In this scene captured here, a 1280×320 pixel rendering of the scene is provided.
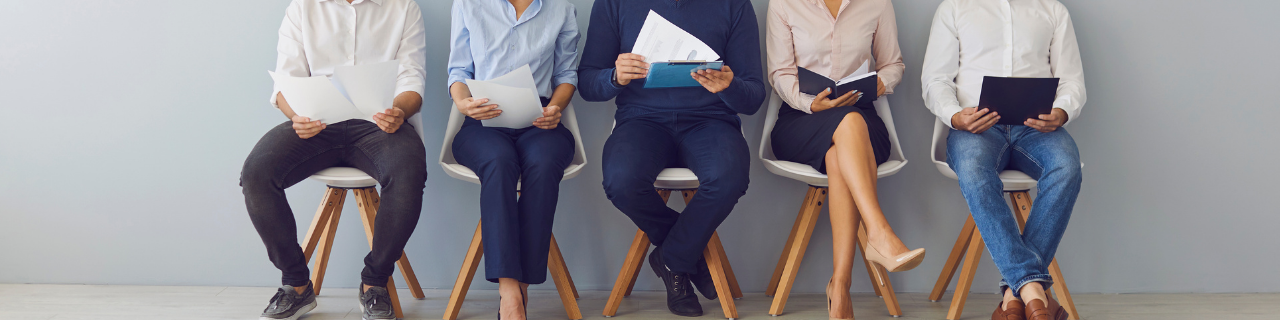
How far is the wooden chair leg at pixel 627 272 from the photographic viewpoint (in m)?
2.21

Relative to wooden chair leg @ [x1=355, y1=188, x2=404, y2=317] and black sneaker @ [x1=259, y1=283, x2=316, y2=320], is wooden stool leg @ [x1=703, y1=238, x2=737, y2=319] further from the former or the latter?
black sneaker @ [x1=259, y1=283, x2=316, y2=320]

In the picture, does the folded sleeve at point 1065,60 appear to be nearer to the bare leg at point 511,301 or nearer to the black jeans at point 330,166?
the bare leg at point 511,301

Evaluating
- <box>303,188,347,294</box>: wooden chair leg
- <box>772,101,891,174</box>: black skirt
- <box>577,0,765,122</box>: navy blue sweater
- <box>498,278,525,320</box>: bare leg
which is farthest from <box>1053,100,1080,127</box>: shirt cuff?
<box>303,188,347,294</box>: wooden chair leg

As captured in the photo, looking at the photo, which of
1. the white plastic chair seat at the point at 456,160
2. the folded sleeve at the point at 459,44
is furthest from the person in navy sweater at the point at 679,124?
the folded sleeve at the point at 459,44

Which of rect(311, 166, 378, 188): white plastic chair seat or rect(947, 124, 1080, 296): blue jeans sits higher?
rect(311, 166, 378, 188): white plastic chair seat

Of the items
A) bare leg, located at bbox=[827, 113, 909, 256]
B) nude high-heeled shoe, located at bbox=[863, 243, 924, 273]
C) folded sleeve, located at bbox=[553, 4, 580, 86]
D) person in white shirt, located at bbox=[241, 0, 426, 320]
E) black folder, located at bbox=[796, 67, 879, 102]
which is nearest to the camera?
nude high-heeled shoe, located at bbox=[863, 243, 924, 273]

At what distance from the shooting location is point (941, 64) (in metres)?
2.31

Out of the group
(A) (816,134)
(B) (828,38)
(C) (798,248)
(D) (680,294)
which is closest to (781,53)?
(B) (828,38)

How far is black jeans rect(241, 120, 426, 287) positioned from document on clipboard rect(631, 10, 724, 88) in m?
0.73

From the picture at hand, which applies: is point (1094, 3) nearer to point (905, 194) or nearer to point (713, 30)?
point (905, 194)

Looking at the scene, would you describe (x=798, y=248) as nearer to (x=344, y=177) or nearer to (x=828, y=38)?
(x=828, y=38)

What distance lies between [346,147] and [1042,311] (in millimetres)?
1976

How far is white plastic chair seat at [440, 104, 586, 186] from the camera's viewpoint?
6.89 ft

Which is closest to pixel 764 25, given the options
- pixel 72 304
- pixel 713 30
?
pixel 713 30
